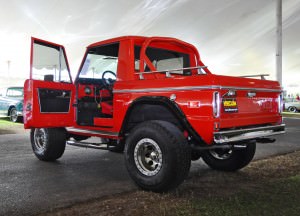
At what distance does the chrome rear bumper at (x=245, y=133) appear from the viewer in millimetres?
4028

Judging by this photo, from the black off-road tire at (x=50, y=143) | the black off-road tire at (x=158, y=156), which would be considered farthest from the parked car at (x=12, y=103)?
the black off-road tire at (x=158, y=156)

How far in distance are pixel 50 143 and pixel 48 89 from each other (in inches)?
40.1

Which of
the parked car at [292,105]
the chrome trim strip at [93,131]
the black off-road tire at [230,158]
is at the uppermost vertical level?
the parked car at [292,105]

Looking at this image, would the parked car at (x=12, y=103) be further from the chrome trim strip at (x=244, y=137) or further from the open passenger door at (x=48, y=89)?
the chrome trim strip at (x=244, y=137)

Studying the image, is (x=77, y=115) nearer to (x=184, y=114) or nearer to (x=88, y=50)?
(x=88, y=50)

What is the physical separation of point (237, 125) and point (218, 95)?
620 mm

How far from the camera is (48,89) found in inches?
230

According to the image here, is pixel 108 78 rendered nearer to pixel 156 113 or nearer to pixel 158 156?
pixel 156 113

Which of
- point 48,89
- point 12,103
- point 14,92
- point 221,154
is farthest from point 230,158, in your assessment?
point 14,92

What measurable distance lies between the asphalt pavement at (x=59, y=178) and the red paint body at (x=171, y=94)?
27.2 inches

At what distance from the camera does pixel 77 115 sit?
20.2ft

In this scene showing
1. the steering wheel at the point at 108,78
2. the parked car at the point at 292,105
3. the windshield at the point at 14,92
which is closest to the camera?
the steering wheel at the point at 108,78

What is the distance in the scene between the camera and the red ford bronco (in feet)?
13.4

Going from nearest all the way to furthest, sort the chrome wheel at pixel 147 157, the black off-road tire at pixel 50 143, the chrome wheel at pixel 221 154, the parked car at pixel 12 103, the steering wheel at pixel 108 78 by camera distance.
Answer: the chrome wheel at pixel 147 157 < the chrome wheel at pixel 221 154 < the steering wheel at pixel 108 78 < the black off-road tire at pixel 50 143 < the parked car at pixel 12 103
